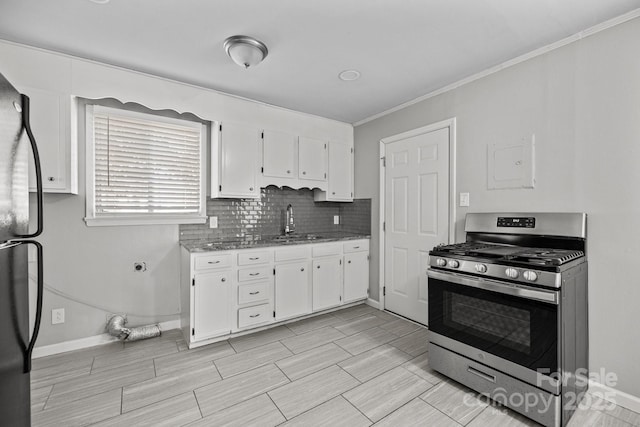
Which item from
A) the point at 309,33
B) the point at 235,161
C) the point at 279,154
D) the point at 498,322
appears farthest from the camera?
the point at 279,154

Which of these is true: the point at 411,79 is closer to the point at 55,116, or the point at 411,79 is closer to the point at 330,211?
the point at 330,211

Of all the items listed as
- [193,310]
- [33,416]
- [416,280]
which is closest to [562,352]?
[416,280]

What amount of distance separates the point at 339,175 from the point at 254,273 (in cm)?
174

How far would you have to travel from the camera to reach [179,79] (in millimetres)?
2709

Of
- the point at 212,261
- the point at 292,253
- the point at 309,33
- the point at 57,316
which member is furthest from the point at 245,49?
the point at 57,316

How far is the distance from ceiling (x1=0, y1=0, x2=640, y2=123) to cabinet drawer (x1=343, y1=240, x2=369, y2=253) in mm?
1813

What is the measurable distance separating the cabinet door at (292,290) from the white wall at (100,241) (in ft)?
3.42

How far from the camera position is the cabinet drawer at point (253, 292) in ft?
9.12

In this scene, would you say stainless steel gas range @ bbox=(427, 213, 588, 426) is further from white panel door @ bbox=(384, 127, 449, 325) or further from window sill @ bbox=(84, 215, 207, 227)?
window sill @ bbox=(84, 215, 207, 227)

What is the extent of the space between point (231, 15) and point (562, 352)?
2.79 m

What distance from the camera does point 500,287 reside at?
180 cm

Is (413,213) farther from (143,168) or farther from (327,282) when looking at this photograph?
(143,168)

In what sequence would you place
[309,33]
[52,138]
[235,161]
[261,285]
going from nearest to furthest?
[309,33]
[52,138]
[261,285]
[235,161]

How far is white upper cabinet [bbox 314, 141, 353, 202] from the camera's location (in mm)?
3793
